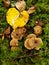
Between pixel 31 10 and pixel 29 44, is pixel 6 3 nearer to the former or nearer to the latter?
pixel 31 10

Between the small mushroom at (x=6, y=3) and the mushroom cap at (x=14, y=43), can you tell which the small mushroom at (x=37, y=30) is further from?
the small mushroom at (x=6, y=3)

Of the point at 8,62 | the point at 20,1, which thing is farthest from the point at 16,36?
the point at 20,1

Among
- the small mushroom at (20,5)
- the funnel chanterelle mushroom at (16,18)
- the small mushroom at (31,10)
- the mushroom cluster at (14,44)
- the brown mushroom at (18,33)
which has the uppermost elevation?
the small mushroom at (20,5)

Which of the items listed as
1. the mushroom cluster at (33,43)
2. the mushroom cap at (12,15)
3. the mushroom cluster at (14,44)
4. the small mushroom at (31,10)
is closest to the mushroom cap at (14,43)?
the mushroom cluster at (14,44)

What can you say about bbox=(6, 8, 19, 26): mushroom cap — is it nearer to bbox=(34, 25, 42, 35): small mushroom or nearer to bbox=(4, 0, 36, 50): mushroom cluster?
bbox=(4, 0, 36, 50): mushroom cluster

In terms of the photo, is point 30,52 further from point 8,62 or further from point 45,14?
point 45,14

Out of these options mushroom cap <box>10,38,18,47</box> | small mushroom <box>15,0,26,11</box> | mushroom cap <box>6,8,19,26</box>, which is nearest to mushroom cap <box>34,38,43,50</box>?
mushroom cap <box>10,38,18,47</box>
